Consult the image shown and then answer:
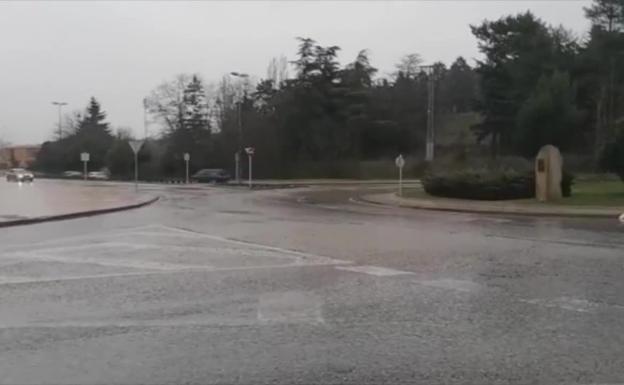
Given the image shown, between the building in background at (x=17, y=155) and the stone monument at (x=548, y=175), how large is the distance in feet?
Result: 455

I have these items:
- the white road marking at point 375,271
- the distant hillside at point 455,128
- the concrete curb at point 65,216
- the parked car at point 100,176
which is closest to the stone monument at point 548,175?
the concrete curb at point 65,216

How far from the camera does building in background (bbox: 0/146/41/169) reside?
15788cm

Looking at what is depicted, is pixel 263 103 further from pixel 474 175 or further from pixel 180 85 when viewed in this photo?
pixel 474 175

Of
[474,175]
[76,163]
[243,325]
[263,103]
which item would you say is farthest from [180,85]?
[243,325]

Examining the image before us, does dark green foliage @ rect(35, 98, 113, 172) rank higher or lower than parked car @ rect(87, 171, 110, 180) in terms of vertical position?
higher

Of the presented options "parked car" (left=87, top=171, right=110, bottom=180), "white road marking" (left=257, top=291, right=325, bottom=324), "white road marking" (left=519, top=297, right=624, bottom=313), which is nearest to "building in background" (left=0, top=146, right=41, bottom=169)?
"parked car" (left=87, top=171, right=110, bottom=180)

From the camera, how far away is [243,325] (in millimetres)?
7586

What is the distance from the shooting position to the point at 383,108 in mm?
86750

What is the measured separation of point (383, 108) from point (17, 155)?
123 metres

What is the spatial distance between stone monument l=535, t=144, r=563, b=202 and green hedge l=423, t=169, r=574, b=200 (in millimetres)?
1567

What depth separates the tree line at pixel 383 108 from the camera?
67.2 metres

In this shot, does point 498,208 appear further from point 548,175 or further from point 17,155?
point 17,155

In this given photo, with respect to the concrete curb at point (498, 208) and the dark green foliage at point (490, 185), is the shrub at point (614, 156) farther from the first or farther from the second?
the concrete curb at point (498, 208)

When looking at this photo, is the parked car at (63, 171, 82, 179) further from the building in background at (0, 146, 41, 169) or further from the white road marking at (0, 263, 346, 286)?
the white road marking at (0, 263, 346, 286)
